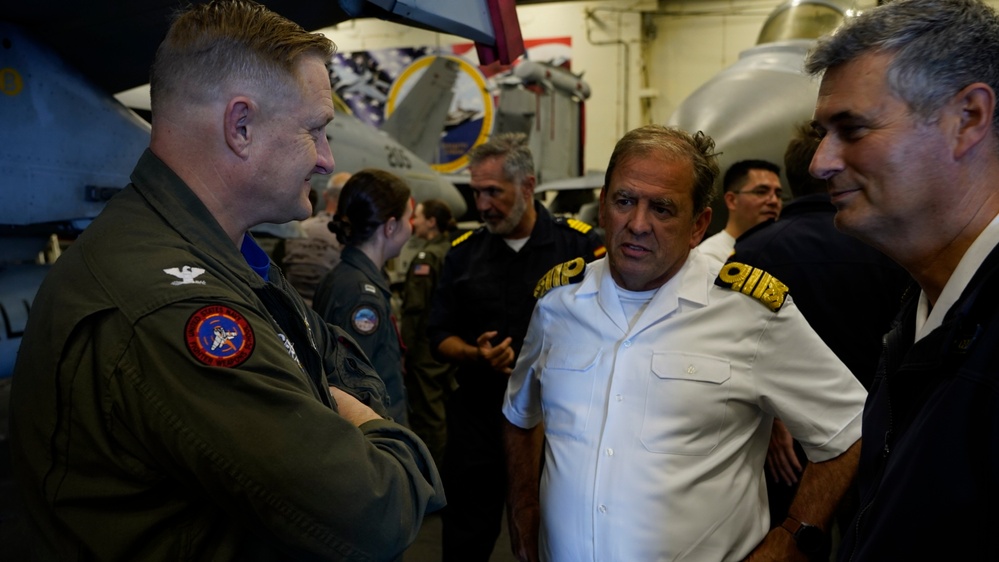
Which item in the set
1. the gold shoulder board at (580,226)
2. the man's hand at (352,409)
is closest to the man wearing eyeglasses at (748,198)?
the gold shoulder board at (580,226)

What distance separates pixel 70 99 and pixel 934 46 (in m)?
3.59

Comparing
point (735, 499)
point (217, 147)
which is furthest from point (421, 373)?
point (217, 147)

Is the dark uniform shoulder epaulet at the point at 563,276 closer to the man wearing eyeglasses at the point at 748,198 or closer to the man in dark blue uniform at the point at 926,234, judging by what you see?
the man in dark blue uniform at the point at 926,234

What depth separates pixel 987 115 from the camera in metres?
1.05

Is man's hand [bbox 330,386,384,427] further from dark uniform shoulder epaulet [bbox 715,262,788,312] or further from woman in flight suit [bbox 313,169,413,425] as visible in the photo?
woman in flight suit [bbox 313,169,413,425]

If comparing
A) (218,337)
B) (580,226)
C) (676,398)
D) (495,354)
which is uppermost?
(218,337)

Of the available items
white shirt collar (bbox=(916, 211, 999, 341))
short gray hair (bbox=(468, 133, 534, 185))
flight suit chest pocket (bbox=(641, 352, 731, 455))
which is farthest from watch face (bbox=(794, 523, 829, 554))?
short gray hair (bbox=(468, 133, 534, 185))

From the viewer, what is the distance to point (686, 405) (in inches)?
64.4

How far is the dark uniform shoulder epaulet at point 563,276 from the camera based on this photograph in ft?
6.49

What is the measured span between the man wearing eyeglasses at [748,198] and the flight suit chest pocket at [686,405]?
1913 millimetres

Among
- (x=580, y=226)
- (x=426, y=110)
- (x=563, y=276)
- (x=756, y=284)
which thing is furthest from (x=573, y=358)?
(x=426, y=110)

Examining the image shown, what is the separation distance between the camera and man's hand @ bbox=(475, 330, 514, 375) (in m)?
2.70

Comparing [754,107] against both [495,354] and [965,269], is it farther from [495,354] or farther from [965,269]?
[965,269]

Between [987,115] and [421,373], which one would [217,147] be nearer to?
[987,115]
